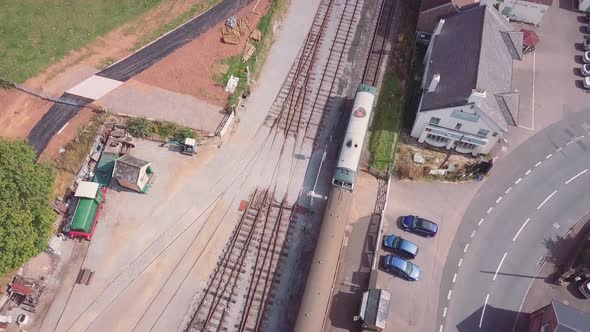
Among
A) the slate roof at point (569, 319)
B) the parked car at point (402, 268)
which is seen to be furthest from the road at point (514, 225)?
the slate roof at point (569, 319)

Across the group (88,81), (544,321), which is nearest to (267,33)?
(88,81)

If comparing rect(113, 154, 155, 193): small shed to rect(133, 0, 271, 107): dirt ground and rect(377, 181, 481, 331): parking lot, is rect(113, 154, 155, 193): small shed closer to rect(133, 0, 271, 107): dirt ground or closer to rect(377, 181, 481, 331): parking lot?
rect(133, 0, 271, 107): dirt ground

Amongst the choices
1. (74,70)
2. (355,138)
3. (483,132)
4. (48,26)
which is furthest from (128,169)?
(483,132)

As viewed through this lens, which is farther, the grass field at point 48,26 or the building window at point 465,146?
the grass field at point 48,26

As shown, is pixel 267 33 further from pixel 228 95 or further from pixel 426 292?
pixel 426 292

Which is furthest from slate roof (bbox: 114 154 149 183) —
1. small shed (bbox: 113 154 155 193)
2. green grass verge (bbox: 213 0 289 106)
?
green grass verge (bbox: 213 0 289 106)

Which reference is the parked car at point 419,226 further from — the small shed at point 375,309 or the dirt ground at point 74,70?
the dirt ground at point 74,70
